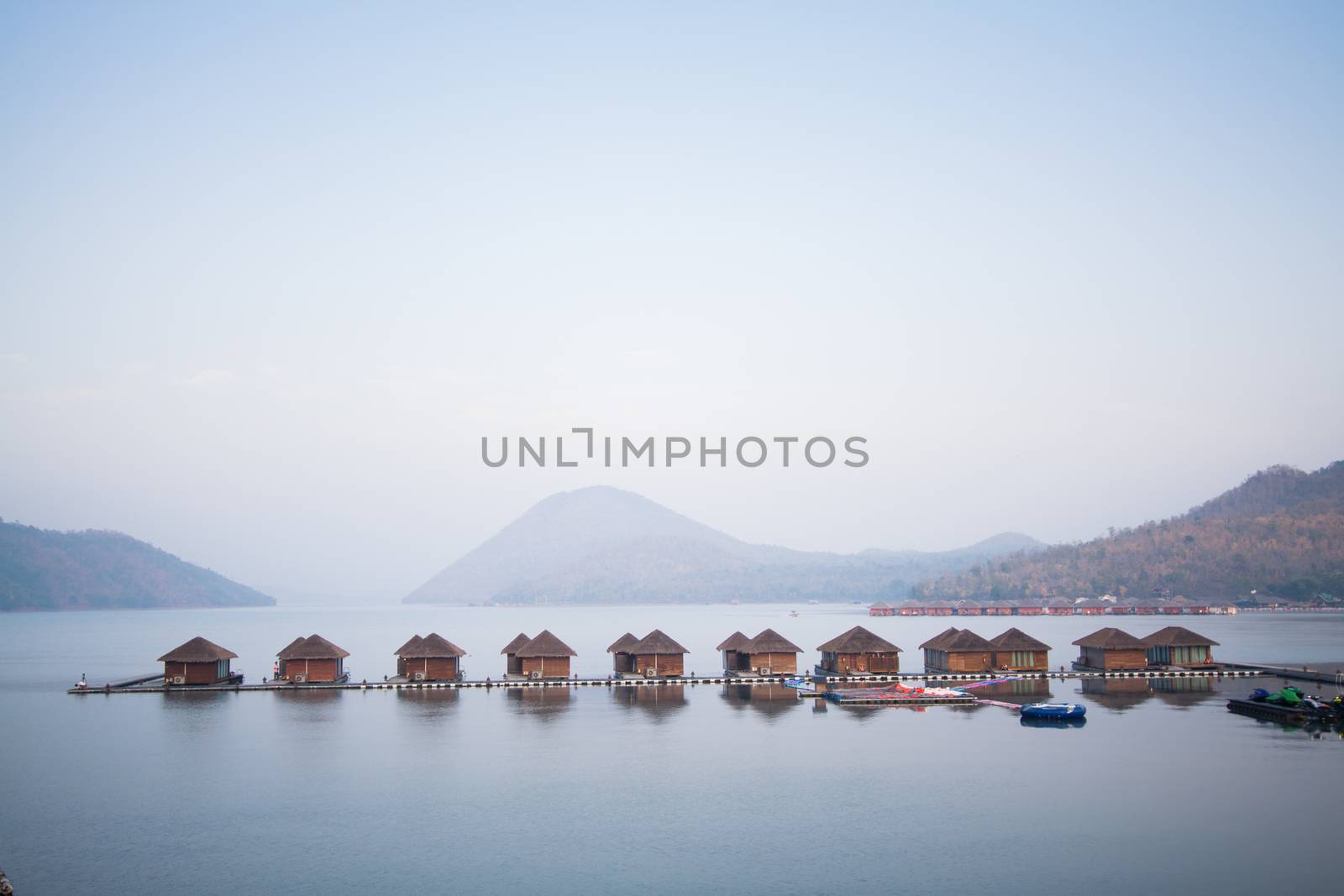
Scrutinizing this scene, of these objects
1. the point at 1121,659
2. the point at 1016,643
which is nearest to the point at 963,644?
the point at 1016,643

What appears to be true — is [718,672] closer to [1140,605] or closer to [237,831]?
[237,831]

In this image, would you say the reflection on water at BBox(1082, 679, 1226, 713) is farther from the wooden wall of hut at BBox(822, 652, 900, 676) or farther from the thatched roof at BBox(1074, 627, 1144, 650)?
the wooden wall of hut at BBox(822, 652, 900, 676)

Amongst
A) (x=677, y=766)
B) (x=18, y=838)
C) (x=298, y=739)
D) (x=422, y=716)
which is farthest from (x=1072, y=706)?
(x=18, y=838)

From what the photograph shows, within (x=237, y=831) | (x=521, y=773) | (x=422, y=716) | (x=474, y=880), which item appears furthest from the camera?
(x=422, y=716)

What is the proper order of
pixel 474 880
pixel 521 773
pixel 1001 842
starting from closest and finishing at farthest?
pixel 474 880 → pixel 1001 842 → pixel 521 773

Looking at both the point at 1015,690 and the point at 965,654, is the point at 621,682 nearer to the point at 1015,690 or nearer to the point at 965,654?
the point at 965,654

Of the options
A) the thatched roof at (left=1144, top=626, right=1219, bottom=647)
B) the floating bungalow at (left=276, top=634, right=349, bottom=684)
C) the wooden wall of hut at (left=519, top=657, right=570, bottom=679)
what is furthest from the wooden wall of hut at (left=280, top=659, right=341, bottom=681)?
the thatched roof at (left=1144, top=626, right=1219, bottom=647)

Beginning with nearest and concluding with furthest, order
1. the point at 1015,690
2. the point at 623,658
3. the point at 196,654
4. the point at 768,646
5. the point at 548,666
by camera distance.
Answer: the point at 1015,690 → the point at 196,654 → the point at 548,666 → the point at 768,646 → the point at 623,658
